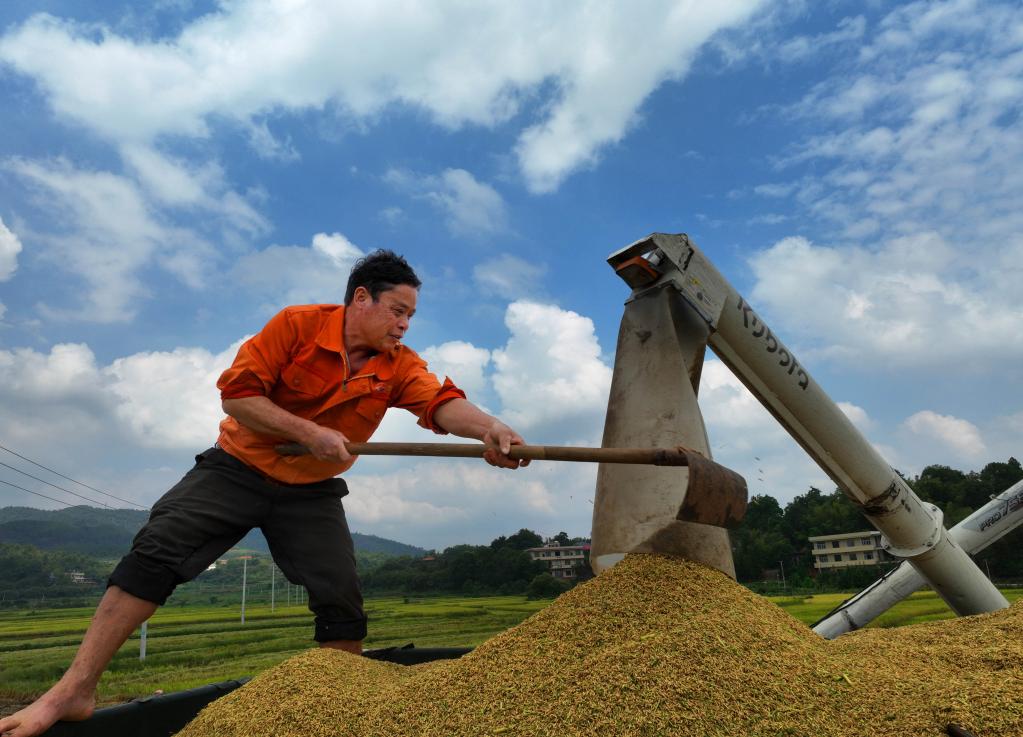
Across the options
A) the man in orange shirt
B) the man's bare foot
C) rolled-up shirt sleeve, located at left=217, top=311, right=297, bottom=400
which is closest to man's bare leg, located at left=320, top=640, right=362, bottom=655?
the man in orange shirt

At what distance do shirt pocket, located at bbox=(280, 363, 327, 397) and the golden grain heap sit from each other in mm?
879

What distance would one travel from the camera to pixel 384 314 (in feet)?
7.48

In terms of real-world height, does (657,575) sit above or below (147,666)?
above

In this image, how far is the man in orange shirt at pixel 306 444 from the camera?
2.06 m

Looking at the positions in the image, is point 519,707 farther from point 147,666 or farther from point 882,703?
point 147,666

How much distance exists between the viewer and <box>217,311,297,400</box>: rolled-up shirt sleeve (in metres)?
2.10

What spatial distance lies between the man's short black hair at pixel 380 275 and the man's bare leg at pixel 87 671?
1220 mm

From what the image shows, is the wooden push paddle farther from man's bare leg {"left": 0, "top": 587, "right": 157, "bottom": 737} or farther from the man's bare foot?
the man's bare foot

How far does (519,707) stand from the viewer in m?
1.43

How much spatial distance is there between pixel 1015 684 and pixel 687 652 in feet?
2.73

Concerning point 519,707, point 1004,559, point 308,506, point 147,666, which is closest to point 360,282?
point 308,506

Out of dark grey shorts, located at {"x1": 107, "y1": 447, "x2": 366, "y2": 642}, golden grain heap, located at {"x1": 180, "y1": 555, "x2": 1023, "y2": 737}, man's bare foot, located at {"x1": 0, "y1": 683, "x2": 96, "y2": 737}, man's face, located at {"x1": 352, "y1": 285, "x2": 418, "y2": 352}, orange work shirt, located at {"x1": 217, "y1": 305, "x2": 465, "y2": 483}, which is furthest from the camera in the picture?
man's face, located at {"x1": 352, "y1": 285, "x2": 418, "y2": 352}

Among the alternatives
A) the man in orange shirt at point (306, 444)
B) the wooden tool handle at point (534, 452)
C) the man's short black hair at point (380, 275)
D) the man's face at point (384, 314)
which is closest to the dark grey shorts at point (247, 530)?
the man in orange shirt at point (306, 444)

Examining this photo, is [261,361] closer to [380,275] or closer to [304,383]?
[304,383]
